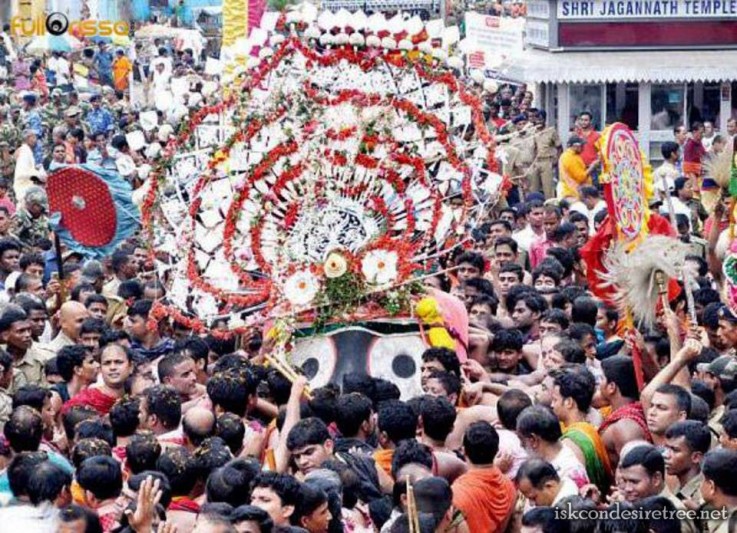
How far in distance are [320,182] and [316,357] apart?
1.01 metres

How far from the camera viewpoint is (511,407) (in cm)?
987

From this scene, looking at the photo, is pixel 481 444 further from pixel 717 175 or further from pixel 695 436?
pixel 717 175

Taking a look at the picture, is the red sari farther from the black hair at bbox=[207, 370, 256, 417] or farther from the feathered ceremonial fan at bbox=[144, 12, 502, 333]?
the feathered ceremonial fan at bbox=[144, 12, 502, 333]

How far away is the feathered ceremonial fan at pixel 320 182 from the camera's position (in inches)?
466

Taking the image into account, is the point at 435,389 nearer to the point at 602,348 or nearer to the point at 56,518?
the point at 602,348

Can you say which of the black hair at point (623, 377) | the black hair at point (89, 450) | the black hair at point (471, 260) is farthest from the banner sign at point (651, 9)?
the black hair at point (89, 450)

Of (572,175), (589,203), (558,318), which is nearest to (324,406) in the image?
(558,318)

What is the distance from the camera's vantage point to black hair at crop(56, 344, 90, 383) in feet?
38.4

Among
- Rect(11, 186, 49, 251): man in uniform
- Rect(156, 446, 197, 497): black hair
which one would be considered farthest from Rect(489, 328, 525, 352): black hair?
Rect(11, 186, 49, 251): man in uniform

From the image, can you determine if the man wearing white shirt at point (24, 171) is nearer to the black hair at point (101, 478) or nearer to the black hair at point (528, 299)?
the black hair at point (528, 299)

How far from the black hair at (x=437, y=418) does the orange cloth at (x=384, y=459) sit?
0.86ft

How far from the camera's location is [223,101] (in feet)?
40.2

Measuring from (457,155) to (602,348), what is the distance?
4.67 ft

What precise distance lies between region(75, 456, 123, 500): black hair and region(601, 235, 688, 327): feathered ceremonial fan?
326 centimetres
